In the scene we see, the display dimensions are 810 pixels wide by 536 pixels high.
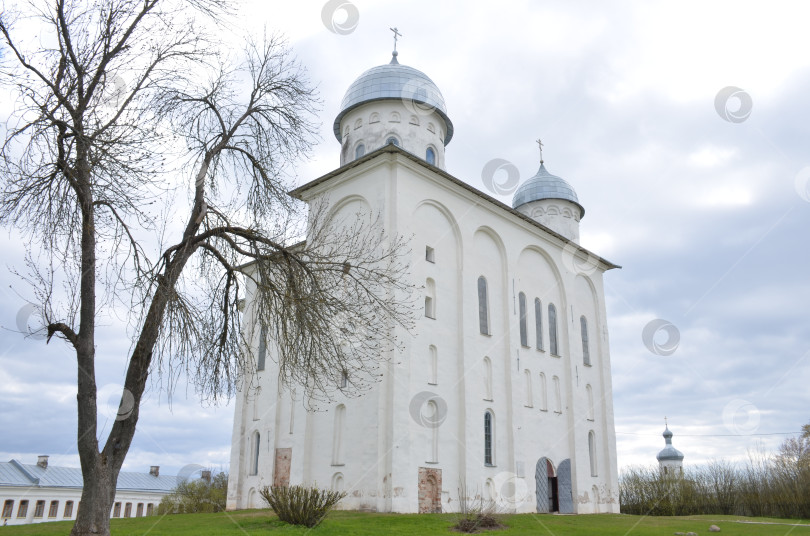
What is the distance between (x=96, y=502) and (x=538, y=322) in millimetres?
18612

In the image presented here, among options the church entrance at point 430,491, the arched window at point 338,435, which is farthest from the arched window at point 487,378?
the arched window at point 338,435

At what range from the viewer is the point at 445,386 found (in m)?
19.1

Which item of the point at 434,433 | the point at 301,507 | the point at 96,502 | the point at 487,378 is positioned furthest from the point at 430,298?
the point at 96,502

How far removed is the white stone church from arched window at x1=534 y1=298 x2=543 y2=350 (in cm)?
6

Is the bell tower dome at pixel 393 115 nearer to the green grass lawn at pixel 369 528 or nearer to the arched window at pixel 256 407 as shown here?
the arched window at pixel 256 407

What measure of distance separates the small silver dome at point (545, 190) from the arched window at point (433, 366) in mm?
14746

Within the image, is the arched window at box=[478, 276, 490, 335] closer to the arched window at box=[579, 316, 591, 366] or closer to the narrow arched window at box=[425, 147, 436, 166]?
the narrow arched window at box=[425, 147, 436, 166]

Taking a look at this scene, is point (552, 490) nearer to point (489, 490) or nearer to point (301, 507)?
point (489, 490)

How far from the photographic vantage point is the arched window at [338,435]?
18250 mm

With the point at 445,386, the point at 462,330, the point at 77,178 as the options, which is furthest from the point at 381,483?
the point at 77,178

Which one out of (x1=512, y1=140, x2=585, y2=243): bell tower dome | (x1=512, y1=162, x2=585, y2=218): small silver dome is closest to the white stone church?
(x1=512, y1=140, x2=585, y2=243): bell tower dome

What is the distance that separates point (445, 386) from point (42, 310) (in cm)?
1241

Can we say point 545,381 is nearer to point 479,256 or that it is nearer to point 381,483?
point 479,256

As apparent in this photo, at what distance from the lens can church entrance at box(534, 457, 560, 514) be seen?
21906 mm
